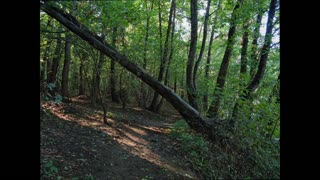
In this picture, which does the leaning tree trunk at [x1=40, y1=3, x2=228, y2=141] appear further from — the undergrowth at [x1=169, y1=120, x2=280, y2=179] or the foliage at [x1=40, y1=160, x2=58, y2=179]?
the foliage at [x1=40, y1=160, x2=58, y2=179]

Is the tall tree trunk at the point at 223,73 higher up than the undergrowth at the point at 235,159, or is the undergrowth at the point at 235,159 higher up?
the tall tree trunk at the point at 223,73

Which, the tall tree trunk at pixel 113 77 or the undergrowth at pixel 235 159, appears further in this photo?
the tall tree trunk at pixel 113 77

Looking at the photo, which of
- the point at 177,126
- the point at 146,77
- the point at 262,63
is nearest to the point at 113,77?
the point at 177,126

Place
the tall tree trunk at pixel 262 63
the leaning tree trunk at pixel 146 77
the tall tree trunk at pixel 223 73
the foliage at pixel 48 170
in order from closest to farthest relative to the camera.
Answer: the foliage at pixel 48 170 < the tall tree trunk at pixel 262 63 < the leaning tree trunk at pixel 146 77 < the tall tree trunk at pixel 223 73

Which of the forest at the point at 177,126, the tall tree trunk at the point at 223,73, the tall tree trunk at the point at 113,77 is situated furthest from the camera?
the tall tree trunk at the point at 113,77

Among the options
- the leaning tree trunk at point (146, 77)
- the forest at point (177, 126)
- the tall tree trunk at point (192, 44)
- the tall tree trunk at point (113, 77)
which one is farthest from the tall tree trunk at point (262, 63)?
the tall tree trunk at point (113, 77)

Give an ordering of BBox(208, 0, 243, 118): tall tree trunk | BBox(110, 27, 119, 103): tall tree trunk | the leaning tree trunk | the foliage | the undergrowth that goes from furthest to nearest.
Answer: BBox(110, 27, 119, 103): tall tree trunk < BBox(208, 0, 243, 118): tall tree trunk < the leaning tree trunk < the undergrowth < the foliage

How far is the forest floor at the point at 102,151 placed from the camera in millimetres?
5062

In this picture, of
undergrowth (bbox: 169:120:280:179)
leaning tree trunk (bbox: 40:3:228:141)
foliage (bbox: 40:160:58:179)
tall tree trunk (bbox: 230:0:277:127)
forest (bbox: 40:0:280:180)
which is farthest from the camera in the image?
leaning tree trunk (bbox: 40:3:228:141)

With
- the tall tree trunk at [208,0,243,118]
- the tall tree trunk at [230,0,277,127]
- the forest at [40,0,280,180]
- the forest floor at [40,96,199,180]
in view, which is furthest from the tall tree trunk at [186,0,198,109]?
the tall tree trunk at [230,0,277,127]

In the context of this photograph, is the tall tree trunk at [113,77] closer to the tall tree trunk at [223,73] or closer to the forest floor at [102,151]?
the forest floor at [102,151]

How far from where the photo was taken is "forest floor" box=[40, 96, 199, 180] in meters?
5.06
